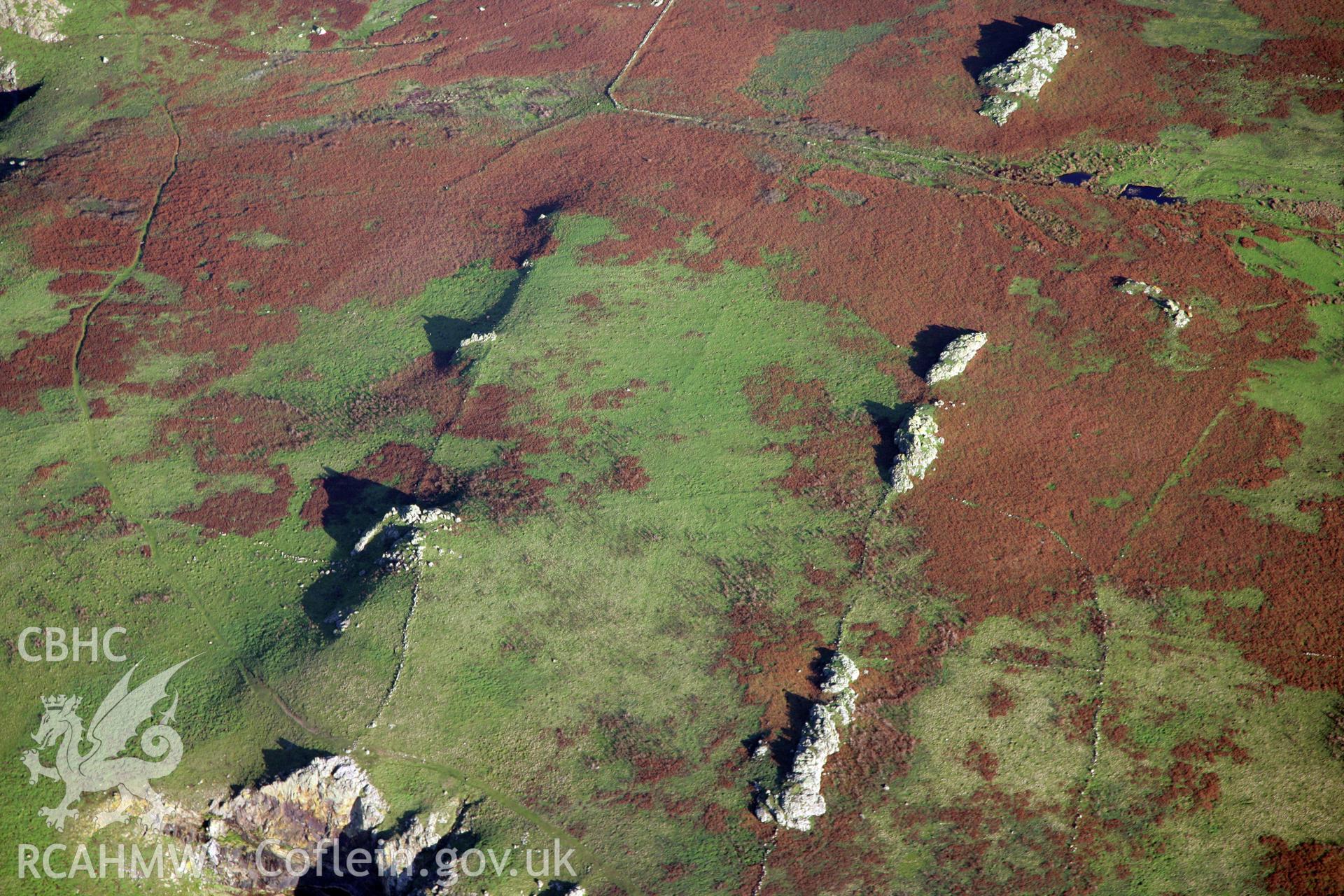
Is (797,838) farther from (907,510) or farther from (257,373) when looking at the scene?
(257,373)

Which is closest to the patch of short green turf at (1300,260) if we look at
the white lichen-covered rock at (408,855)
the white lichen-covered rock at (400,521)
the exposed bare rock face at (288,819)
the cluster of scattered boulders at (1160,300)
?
the cluster of scattered boulders at (1160,300)

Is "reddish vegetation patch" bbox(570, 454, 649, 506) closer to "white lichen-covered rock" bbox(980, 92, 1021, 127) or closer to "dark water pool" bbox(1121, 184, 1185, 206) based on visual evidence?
"dark water pool" bbox(1121, 184, 1185, 206)

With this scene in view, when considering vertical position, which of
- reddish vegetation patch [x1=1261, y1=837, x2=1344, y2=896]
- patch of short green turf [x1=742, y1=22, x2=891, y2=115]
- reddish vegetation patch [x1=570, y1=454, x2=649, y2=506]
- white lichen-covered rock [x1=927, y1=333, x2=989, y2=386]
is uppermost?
patch of short green turf [x1=742, y1=22, x2=891, y2=115]

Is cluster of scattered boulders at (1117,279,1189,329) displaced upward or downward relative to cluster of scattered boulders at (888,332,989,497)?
downward

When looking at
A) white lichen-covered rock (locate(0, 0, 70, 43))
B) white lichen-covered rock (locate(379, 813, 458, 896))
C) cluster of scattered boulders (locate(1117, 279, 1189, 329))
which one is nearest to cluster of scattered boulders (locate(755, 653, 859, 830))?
white lichen-covered rock (locate(379, 813, 458, 896))

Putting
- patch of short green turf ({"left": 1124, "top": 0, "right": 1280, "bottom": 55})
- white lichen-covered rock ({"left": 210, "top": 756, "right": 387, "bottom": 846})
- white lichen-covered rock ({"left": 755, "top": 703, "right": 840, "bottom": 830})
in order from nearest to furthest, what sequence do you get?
white lichen-covered rock ({"left": 755, "top": 703, "right": 840, "bottom": 830}) → white lichen-covered rock ({"left": 210, "top": 756, "right": 387, "bottom": 846}) → patch of short green turf ({"left": 1124, "top": 0, "right": 1280, "bottom": 55})
